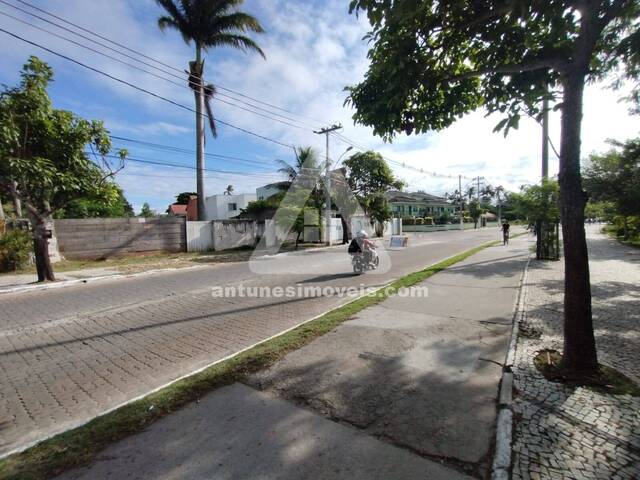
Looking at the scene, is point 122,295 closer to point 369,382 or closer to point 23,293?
point 23,293

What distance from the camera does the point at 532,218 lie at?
12.8 meters

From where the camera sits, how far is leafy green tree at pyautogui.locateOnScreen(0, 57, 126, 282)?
8.29 m

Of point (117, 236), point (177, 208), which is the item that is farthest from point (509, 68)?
point (177, 208)

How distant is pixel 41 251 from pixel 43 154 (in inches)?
116

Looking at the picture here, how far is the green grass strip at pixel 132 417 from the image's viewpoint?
7.50 ft

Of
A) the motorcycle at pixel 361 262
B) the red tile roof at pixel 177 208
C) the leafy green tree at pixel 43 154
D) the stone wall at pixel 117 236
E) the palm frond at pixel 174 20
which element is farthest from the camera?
the red tile roof at pixel 177 208

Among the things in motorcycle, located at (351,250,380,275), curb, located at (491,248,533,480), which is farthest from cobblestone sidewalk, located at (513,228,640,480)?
motorcycle, located at (351,250,380,275)

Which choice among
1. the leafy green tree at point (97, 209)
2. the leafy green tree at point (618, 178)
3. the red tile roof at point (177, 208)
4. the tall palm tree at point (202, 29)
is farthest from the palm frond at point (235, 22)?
the red tile roof at point (177, 208)

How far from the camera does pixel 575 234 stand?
3.29 meters

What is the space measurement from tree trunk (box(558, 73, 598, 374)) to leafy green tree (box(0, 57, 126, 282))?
10935 millimetres

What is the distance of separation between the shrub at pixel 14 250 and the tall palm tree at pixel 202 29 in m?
8.26

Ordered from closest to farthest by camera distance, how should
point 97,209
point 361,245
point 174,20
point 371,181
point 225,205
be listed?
point 361,245 < point 174,20 < point 371,181 < point 97,209 < point 225,205

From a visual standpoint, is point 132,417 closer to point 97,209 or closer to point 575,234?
point 575,234

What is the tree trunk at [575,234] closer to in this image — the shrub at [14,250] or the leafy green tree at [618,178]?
the leafy green tree at [618,178]
